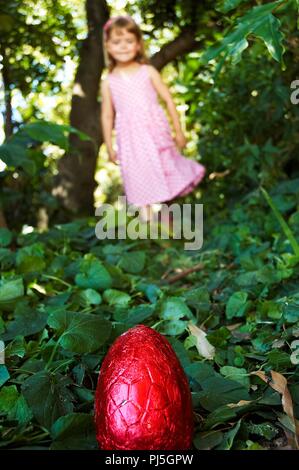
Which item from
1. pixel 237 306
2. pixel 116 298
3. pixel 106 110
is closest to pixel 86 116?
pixel 106 110

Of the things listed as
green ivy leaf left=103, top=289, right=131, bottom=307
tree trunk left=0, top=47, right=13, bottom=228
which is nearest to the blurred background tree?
tree trunk left=0, top=47, right=13, bottom=228

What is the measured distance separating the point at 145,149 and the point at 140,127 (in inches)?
6.5

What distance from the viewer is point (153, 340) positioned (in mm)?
906

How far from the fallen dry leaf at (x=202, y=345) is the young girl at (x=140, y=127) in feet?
7.53

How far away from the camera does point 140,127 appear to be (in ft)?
12.4

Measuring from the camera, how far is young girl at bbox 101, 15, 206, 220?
143 inches

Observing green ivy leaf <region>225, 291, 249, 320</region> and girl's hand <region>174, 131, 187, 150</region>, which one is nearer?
green ivy leaf <region>225, 291, 249, 320</region>

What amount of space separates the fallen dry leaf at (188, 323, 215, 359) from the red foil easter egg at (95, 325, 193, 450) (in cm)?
38

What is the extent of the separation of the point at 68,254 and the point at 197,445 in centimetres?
155

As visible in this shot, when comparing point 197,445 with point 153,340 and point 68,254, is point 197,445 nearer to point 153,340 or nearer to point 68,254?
point 153,340

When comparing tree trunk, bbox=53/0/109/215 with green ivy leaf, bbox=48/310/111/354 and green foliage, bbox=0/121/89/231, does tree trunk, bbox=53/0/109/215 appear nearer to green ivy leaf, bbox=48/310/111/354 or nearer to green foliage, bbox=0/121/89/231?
green foliage, bbox=0/121/89/231

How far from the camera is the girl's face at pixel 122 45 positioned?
3619 millimetres

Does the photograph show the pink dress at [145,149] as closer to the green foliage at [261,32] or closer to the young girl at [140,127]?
the young girl at [140,127]

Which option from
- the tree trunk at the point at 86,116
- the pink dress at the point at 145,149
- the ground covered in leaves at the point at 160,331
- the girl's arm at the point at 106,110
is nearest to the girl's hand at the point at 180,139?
the pink dress at the point at 145,149
